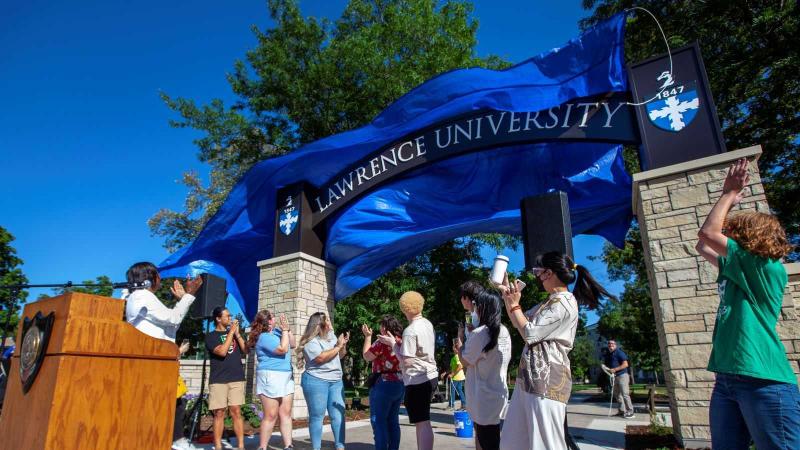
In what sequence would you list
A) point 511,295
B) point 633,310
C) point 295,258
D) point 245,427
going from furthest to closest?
point 633,310 → point 295,258 → point 245,427 → point 511,295

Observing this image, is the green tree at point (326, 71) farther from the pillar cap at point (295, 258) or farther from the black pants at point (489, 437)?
the black pants at point (489, 437)

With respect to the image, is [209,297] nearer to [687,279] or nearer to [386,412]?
[386,412]

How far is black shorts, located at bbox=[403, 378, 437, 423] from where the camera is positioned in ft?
14.8

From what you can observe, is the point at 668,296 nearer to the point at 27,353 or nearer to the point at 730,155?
the point at 730,155

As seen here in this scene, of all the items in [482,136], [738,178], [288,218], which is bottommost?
[738,178]

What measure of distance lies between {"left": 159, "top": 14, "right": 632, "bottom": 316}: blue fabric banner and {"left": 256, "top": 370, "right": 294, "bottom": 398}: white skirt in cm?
400

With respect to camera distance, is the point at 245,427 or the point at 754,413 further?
the point at 245,427

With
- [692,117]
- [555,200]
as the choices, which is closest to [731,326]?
[555,200]

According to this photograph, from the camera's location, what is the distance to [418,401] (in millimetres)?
4512

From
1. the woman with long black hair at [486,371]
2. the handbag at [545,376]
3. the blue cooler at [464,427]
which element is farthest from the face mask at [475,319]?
the blue cooler at [464,427]

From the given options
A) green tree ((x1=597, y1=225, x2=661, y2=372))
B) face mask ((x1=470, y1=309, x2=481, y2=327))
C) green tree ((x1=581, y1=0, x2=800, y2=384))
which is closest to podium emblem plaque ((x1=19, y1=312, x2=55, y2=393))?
face mask ((x1=470, y1=309, x2=481, y2=327))

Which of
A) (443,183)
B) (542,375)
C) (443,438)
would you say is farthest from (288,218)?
(542,375)

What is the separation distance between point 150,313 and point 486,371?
257cm

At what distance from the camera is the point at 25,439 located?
90.0 inches
